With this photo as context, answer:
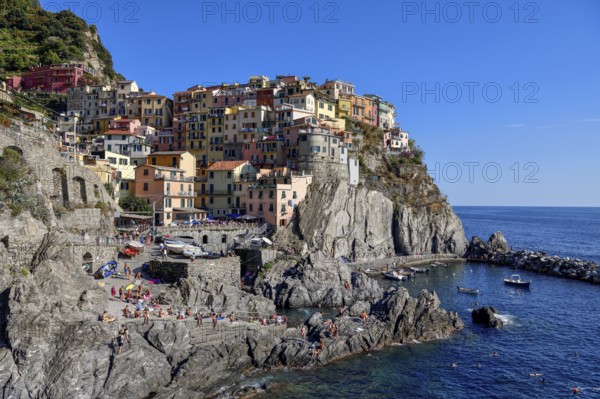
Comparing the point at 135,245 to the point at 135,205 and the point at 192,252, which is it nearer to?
the point at 192,252

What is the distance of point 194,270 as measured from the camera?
44.2m

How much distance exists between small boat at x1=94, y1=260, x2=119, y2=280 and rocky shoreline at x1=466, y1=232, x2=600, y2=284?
202 feet

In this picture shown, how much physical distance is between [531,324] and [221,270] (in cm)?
2948

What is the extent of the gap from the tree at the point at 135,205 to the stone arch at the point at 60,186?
11.2m

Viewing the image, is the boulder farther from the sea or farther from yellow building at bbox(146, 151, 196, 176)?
yellow building at bbox(146, 151, 196, 176)

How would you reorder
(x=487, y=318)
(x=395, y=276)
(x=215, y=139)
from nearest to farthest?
1. (x=487, y=318)
2. (x=395, y=276)
3. (x=215, y=139)

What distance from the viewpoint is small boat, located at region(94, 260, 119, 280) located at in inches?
1601

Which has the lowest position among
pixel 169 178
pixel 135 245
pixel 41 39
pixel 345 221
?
pixel 135 245

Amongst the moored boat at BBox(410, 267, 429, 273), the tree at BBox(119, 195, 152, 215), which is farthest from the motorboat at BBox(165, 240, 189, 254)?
the moored boat at BBox(410, 267, 429, 273)

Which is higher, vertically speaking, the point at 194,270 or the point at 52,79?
the point at 52,79

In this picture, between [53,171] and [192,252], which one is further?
[53,171]

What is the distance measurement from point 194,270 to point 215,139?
42308 mm

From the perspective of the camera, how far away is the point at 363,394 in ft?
98.9

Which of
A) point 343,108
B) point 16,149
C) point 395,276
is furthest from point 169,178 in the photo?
point 343,108
